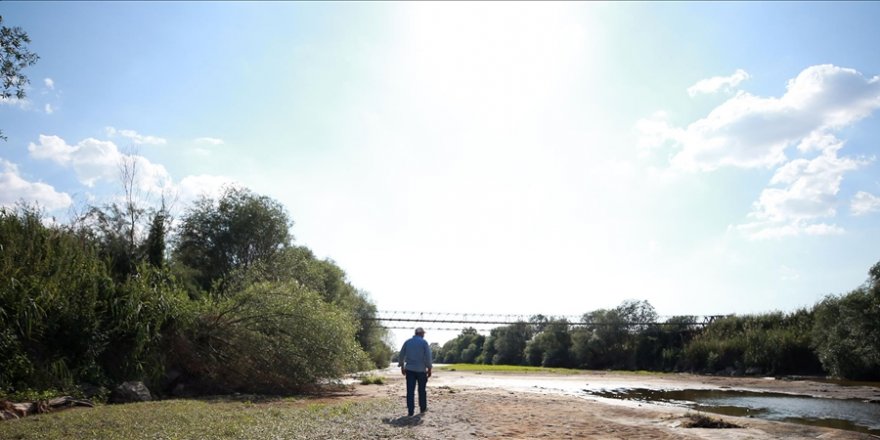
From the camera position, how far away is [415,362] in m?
15.2

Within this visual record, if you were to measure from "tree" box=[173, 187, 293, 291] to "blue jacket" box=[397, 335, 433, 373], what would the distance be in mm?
31218

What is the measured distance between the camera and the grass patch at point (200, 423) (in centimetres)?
1089

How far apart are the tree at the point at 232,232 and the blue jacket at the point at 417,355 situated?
31218 millimetres

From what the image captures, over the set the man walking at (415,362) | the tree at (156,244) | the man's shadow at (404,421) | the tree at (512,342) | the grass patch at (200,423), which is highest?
the tree at (156,244)

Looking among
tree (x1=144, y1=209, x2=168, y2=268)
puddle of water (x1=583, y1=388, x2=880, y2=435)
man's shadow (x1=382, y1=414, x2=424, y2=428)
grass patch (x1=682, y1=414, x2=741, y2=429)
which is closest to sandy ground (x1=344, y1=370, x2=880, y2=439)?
man's shadow (x1=382, y1=414, x2=424, y2=428)

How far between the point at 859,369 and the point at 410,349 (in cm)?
4242

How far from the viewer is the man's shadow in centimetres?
1332

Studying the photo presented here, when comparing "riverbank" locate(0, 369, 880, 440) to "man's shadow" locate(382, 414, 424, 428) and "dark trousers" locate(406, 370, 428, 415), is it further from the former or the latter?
"dark trousers" locate(406, 370, 428, 415)

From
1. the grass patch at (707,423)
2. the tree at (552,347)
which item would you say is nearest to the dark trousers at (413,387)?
the grass patch at (707,423)

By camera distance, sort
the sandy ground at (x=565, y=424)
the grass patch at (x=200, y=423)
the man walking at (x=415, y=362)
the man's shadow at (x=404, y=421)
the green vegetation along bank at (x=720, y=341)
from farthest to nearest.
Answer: the green vegetation along bank at (x=720, y=341), the man walking at (x=415, y=362), the man's shadow at (x=404, y=421), the sandy ground at (x=565, y=424), the grass patch at (x=200, y=423)

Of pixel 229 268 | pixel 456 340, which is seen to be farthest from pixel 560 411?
pixel 456 340

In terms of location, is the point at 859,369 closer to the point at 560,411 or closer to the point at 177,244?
the point at 560,411

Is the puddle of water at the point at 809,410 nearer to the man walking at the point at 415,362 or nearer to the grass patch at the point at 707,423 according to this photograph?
the grass patch at the point at 707,423

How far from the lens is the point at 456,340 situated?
178 meters
